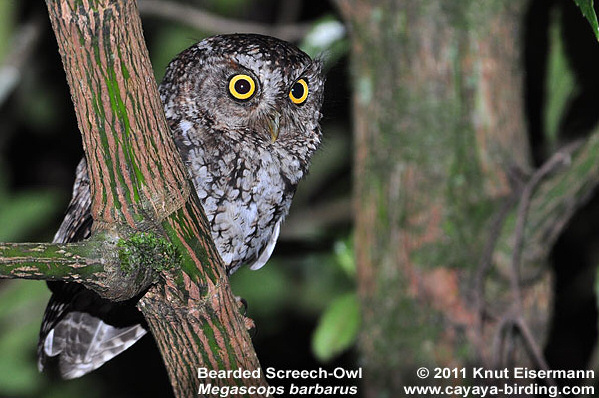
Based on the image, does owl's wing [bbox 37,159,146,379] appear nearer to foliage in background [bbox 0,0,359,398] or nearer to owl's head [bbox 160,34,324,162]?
owl's head [bbox 160,34,324,162]

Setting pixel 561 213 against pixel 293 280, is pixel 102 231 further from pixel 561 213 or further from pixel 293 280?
pixel 293 280

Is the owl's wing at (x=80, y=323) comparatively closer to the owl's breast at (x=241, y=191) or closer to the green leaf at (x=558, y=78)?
the owl's breast at (x=241, y=191)

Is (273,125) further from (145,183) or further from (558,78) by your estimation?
(558,78)

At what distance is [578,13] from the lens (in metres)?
2.72

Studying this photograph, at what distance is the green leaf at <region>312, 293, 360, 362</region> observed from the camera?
2801 millimetres

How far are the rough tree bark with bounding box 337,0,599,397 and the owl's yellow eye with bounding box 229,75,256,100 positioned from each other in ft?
2.28

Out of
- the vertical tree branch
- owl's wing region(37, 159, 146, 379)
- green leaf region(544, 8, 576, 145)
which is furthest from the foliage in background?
the vertical tree branch

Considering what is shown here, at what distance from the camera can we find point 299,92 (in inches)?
101

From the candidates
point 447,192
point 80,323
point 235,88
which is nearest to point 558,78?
point 447,192

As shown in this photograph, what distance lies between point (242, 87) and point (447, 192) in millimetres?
935

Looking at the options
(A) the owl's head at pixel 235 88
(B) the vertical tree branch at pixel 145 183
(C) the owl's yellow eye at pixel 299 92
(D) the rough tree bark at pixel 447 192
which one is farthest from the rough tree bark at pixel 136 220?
(D) the rough tree bark at pixel 447 192

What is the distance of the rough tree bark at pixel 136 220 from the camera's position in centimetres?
136

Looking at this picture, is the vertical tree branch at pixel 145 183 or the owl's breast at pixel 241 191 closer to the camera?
the vertical tree branch at pixel 145 183

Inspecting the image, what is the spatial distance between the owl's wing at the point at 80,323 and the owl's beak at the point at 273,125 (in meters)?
0.64
